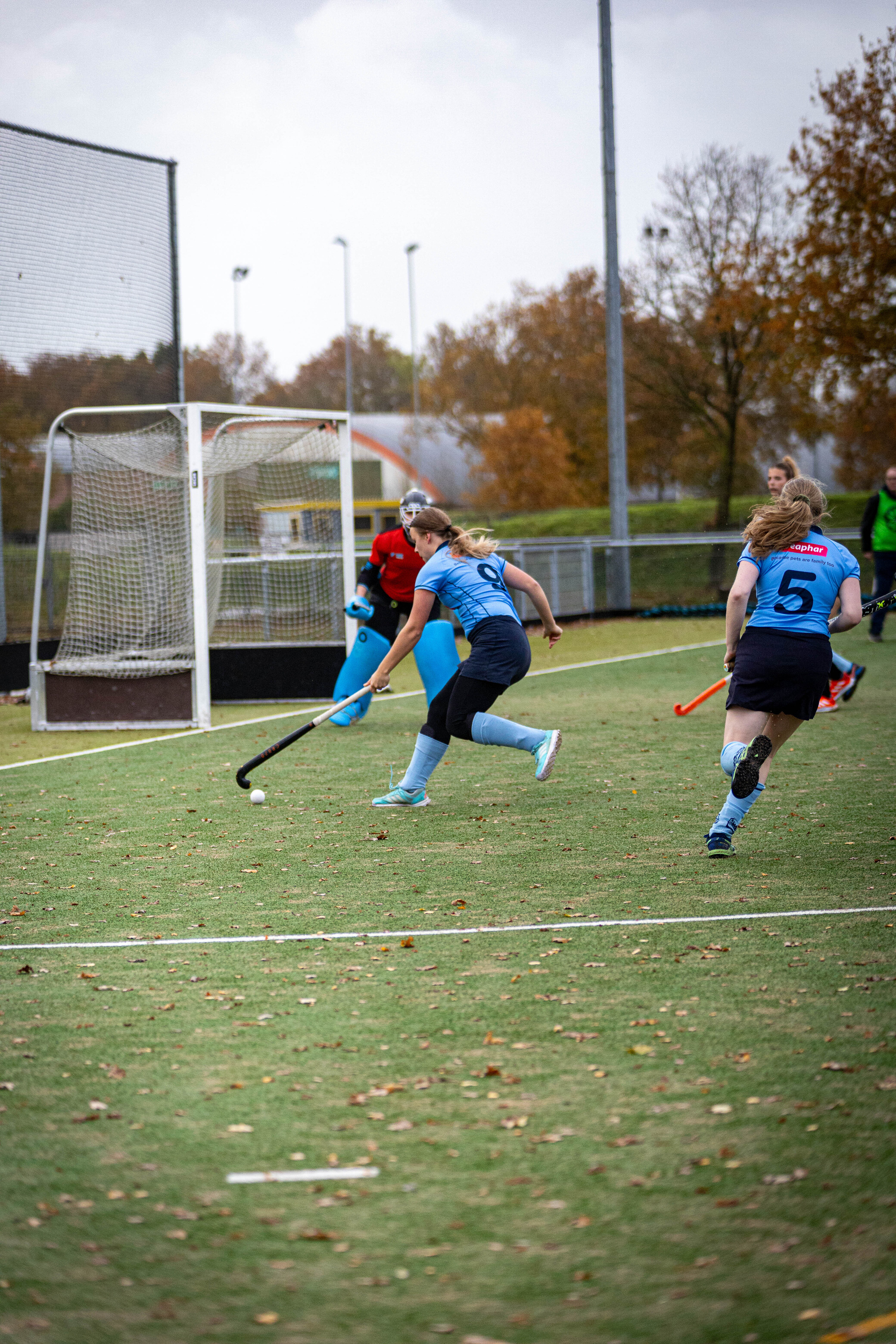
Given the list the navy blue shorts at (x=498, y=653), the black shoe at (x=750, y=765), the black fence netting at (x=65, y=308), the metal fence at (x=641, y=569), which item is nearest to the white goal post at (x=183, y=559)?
→ the black fence netting at (x=65, y=308)

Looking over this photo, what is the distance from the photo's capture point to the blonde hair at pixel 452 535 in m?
7.30

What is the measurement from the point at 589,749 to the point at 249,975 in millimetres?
5222

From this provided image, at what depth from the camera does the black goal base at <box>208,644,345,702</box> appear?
A: 42.3 feet

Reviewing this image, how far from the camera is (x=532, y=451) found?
140ft

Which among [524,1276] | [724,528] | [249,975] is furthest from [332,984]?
[724,528]

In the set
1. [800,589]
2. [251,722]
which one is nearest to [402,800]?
[800,589]

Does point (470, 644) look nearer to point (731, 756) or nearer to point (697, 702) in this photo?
point (731, 756)

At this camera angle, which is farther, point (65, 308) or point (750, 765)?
point (65, 308)

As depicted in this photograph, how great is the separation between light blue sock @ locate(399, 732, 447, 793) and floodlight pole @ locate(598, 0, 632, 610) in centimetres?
1516

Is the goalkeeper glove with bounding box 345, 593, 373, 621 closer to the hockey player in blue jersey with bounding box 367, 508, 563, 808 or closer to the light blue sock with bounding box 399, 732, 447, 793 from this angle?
the hockey player in blue jersey with bounding box 367, 508, 563, 808

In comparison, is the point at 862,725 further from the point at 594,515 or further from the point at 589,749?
the point at 594,515

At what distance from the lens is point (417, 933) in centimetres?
501

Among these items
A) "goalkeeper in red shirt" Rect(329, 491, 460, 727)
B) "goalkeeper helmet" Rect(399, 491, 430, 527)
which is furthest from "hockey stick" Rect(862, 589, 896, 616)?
"goalkeeper in red shirt" Rect(329, 491, 460, 727)

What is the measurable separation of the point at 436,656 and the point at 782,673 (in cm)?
366
